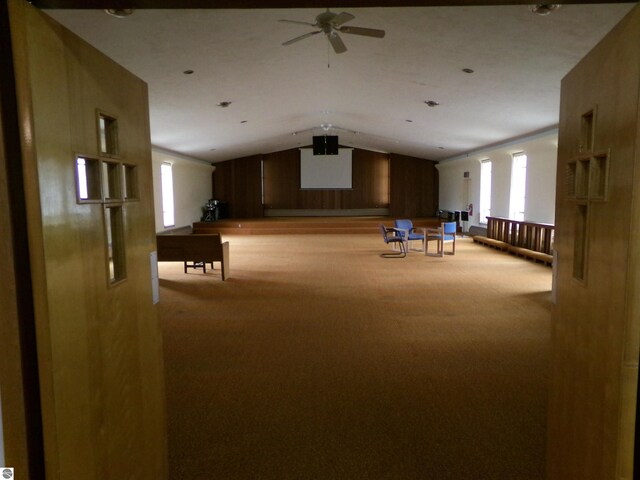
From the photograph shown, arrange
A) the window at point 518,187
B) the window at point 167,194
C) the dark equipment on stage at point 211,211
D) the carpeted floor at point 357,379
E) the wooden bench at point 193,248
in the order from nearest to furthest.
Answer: the carpeted floor at point 357,379 → the wooden bench at point 193,248 → the window at point 518,187 → the window at point 167,194 → the dark equipment on stage at point 211,211

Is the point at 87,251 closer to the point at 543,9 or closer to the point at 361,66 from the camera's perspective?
the point at 543,9

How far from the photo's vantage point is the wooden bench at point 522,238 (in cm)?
873

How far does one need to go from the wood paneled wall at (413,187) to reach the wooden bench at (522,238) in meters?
6.50

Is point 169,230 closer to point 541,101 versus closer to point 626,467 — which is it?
point 541,101

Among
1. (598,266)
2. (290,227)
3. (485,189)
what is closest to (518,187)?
(485,189)

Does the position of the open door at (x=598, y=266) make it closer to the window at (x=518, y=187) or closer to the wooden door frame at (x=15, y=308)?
the wooden door frame at (x=15, y=308)

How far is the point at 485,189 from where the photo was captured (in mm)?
13664

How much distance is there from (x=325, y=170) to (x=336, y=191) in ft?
3.19

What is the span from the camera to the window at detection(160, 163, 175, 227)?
42.2 ft

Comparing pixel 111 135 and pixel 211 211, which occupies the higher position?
pixel 111 135

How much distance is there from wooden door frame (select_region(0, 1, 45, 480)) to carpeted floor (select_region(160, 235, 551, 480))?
1.09 metres

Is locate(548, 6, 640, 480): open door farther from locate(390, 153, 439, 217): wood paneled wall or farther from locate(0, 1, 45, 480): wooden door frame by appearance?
locate(390, 153, 439, 217): wood paneled wall

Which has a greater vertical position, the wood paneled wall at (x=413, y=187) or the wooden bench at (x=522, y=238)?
the wood paneled wall at (x=413, y=187)

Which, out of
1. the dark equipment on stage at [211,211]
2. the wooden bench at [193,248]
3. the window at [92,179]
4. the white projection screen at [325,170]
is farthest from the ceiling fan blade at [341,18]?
the white projection screen at [325,170]
